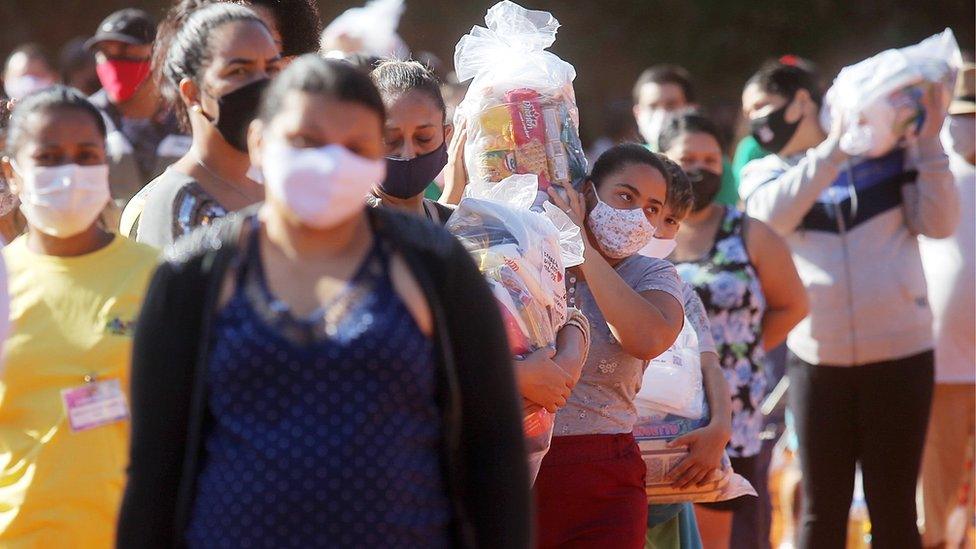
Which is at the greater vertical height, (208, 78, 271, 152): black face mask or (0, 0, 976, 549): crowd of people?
(208, 78, 271, 152): black face mask

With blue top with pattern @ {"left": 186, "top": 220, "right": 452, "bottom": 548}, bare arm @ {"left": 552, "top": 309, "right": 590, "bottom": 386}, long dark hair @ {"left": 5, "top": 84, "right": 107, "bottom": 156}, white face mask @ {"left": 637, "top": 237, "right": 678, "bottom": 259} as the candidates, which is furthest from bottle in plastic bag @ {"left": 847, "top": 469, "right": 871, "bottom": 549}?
blue top with pattern @ {"left": 186, "top": 220, "right": 452, "bottom": 548}

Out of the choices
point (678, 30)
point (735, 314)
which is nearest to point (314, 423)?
point (735, 314)

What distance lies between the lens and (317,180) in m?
2.41

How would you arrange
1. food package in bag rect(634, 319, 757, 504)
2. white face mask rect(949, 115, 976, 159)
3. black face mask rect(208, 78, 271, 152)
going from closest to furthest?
black face mask rect(208, 78, 271, 152), food package in bag rect(634, 319, 757, 504), white face mask rect(949, 115, 976, 159)

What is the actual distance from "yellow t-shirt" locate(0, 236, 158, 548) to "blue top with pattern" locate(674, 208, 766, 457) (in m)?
2.82

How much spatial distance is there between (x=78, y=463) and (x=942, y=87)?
4202 mm

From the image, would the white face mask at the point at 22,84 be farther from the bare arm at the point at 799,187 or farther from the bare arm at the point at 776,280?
the bare arm at the point at 776,280

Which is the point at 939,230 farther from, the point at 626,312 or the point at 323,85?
the point at 323,85

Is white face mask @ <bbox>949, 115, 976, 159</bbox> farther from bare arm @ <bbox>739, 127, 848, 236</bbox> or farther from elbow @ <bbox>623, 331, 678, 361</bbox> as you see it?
elbow @ <bbox>623, 331, 678, 361</bbox>

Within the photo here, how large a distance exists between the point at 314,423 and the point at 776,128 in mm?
4975

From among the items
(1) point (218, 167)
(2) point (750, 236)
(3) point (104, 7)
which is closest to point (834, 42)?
(3) point (104, 7)

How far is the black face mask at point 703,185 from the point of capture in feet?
18.8

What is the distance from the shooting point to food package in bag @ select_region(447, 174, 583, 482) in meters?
3.56

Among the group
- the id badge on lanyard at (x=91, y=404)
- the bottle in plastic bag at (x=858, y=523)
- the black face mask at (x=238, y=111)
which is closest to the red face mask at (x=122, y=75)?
the black face mask at (x=238, y=111)
